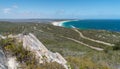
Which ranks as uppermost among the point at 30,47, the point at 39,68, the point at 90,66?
the point at 30,47

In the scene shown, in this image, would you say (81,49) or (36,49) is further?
(81,49)

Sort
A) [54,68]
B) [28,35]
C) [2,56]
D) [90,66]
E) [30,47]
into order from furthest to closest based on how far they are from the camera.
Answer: [90,66] → [28,35] → [30,47] → [54,68] → [2,56]

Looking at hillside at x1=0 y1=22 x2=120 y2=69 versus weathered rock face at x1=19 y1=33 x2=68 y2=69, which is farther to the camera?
hillside at x1=0 y1=22 x2=120 y2=69

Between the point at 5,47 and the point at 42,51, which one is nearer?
the point at 5,47

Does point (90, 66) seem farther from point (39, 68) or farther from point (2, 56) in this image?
point (2, 56)

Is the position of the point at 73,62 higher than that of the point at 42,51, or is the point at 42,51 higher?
the point at 42,51

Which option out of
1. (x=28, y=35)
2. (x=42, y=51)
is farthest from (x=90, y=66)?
(x=28, y=35)

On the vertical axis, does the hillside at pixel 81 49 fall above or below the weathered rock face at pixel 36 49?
below

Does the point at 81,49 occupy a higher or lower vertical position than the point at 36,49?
lower

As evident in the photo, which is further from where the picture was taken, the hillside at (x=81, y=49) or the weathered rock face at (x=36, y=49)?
the hillside at (x=81, y=49)

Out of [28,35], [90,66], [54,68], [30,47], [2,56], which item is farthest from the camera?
[90,66]

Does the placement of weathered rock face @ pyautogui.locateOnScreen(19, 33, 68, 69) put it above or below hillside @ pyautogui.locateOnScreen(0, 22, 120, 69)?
above
